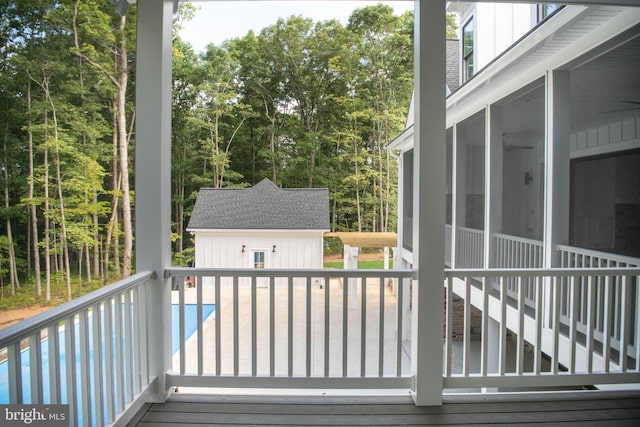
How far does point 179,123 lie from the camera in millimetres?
4629

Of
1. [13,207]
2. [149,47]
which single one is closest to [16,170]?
[13,207]

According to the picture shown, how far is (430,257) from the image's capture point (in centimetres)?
236

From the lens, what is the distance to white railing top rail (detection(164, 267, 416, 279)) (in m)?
2.45

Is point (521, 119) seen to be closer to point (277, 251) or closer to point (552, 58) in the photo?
point (552, 58)

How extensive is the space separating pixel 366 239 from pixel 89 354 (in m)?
4.31

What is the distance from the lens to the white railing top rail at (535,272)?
246 centimetres

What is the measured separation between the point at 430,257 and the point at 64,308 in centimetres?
199

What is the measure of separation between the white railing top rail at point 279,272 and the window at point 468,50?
5.74 m

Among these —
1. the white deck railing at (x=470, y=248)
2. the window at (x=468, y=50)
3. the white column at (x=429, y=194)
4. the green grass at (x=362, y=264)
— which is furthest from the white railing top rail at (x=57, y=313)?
the window at (x=468, y=50)

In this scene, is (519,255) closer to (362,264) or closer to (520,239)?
(520,239)

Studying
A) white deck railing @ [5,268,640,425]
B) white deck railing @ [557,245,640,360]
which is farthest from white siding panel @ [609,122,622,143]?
white deck railing @ [5,268,640,425]

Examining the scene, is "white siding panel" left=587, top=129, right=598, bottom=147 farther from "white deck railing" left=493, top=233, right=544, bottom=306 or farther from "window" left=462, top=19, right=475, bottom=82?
"window" left=462, top=19, right=475, bottom=82

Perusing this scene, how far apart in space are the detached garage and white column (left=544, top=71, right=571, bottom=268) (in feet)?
7.68

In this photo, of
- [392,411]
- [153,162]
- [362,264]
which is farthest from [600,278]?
[362,264]
